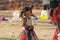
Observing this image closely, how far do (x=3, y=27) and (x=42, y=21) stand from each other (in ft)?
8.63

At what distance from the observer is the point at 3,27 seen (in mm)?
16047

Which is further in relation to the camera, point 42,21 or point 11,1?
point 11,1

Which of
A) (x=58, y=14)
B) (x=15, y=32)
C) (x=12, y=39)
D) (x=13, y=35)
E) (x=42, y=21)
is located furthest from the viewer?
(x=42, y=21)

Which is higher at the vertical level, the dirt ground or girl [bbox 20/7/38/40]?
girl [bbox 20/7/38/40]

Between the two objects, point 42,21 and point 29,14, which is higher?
point 29,14

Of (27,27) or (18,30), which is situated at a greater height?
(27,27)

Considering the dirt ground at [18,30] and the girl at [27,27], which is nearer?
the girl at [27,27]

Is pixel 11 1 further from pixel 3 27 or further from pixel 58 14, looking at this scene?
pixel 58 14

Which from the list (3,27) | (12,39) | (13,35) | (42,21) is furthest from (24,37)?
(42,21)

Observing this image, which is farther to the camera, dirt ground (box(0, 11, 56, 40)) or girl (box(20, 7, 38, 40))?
dirt ground (box(0, 11, 56, 40))

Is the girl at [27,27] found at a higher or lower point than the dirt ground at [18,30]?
higher

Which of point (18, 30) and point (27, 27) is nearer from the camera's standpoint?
point (27, 27)

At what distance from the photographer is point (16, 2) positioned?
3375 cm

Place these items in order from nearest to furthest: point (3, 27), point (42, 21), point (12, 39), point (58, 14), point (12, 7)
→ point (58, 14)
point (12, 39)
point (3, 27)
point (42, 21)
point (12, 7)
